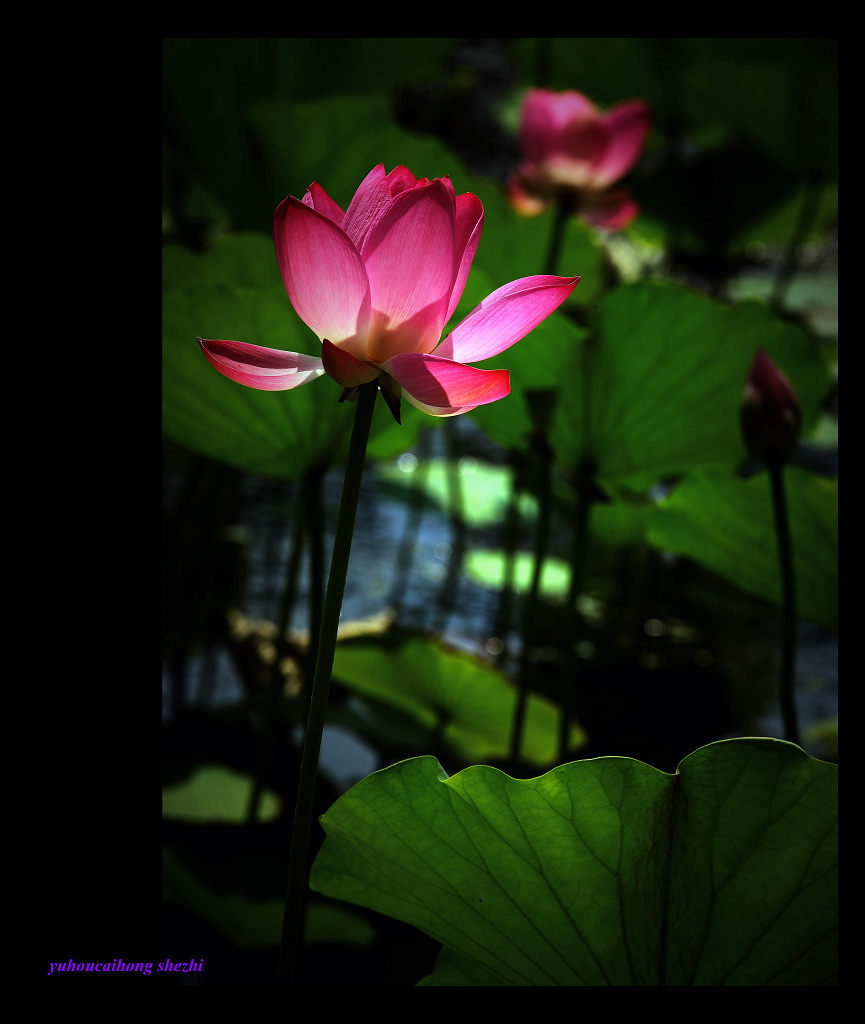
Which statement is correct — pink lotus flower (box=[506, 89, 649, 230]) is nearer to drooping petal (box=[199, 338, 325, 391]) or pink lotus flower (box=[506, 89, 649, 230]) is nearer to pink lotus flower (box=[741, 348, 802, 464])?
pink lotus flower (box=[741, 348, 802, 464])

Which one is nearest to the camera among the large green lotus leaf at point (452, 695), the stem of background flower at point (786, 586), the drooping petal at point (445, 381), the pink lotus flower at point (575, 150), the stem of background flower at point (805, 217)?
the drooping petal at point (445, 381)

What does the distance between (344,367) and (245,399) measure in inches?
10.1

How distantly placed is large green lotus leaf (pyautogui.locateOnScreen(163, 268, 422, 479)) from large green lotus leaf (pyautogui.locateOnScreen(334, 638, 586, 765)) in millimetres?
243

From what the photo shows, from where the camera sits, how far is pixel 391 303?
25 centimetres

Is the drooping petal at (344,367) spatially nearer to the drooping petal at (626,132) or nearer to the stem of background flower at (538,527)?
the stem of background flower at (538,527)

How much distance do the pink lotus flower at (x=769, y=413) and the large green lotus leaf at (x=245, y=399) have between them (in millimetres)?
221

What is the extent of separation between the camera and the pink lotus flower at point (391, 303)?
0.79 feet

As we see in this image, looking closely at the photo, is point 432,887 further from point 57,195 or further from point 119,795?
point 57,195

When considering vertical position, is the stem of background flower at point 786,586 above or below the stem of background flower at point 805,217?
below

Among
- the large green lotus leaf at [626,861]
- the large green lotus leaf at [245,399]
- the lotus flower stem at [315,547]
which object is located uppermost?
the large green lotus leaf at [245,399]

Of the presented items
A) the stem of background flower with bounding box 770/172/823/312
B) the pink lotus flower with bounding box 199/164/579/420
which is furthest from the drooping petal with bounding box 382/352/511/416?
the stem of background flower with bounding box 770/172/823/312

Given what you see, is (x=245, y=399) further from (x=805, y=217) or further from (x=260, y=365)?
(x=805, y=217)

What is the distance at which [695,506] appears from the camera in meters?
0.55

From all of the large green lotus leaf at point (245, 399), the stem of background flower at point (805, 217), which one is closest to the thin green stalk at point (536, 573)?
the large green lotus leaf at point (245, 399)
